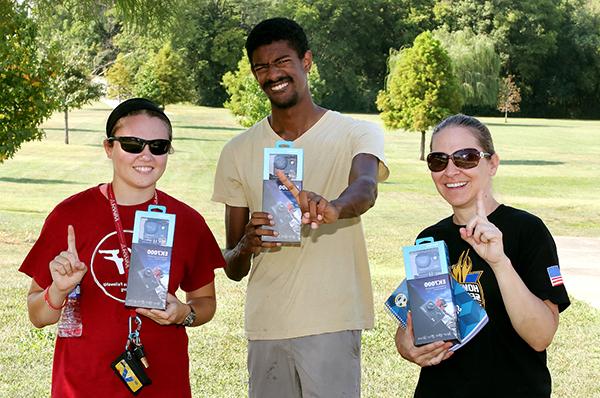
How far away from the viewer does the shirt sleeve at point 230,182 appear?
148 inches

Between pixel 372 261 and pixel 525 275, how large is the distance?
398 inches

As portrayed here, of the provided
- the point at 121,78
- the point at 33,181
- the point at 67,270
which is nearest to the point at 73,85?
the point at 33,181

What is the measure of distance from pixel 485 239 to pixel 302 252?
1.01 metres

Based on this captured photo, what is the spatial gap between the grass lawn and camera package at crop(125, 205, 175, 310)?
3.53 meters

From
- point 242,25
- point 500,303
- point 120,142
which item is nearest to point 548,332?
point 500,303

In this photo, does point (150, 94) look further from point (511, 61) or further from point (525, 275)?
point (525, 275)

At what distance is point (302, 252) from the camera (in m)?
3.58

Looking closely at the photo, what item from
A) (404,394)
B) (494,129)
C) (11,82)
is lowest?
(494,129)

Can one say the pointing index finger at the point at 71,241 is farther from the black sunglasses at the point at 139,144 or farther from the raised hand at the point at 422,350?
the raised hand at the point at 422,350

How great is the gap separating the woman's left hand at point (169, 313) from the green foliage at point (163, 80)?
47.9m

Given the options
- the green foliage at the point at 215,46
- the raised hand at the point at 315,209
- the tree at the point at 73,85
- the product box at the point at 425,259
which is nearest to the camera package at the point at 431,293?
the product box at the point at 425,259

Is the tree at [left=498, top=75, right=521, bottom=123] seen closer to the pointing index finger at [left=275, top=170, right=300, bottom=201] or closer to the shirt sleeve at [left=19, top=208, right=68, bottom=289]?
the pointing index finger at [left=275, top=170, right=300, bottom=201]

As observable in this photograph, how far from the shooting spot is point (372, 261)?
12.9 m

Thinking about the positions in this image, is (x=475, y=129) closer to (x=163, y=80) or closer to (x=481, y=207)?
(x=481, y=207)
